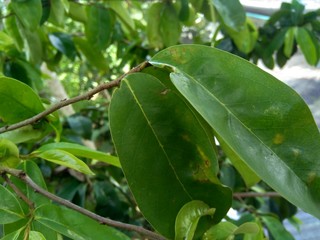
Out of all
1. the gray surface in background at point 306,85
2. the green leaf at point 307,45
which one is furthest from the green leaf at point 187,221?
the gray surface in background at point 306,85

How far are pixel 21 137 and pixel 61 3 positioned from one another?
1.40 feet

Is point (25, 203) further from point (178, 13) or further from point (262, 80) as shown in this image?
A: point (178, 13)

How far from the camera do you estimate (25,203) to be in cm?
49

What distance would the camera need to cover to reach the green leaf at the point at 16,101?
0.54m

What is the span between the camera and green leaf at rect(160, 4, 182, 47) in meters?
1.19

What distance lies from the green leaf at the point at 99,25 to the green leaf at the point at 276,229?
62 centimetres

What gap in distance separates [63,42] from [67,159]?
2.63 ft

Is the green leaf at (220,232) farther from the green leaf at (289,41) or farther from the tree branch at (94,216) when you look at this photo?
the green leaf at (289,41)

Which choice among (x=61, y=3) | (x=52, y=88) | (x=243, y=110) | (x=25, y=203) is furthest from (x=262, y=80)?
(x=52, y=88)

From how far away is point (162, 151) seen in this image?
429 millimetres

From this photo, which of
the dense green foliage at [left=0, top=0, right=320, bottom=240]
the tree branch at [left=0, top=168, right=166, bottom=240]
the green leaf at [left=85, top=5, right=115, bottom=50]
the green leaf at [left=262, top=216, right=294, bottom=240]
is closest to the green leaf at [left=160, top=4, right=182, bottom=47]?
the green leaf at [left=85, top=5, right=115, bottom=50]

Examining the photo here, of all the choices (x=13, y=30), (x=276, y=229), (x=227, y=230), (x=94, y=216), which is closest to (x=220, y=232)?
(x=227, y=230)

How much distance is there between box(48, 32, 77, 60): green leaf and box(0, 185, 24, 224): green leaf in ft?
2.69

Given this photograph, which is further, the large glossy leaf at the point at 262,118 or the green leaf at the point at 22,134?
the green leaf at the point at 22,134
